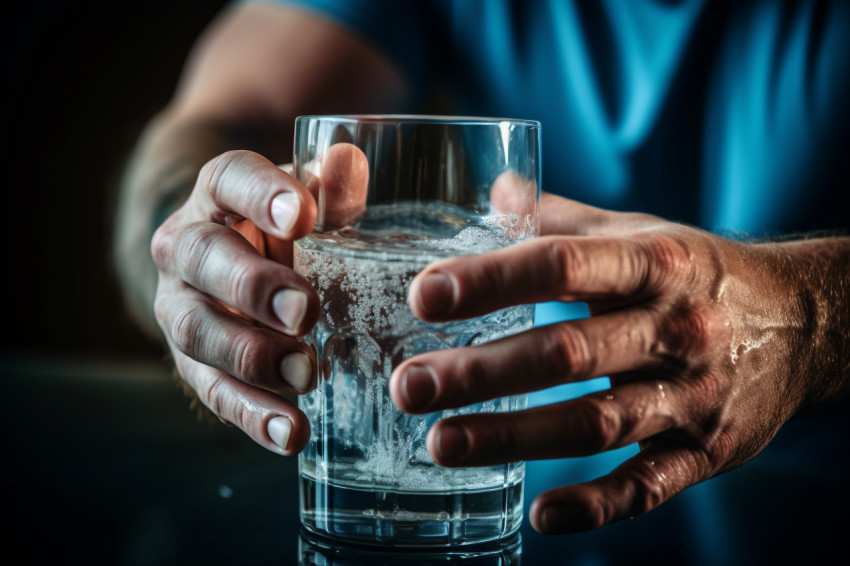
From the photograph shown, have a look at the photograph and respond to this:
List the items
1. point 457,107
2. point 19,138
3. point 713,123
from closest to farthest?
1. point 713,123
2. point 457,107
3. point 19,138

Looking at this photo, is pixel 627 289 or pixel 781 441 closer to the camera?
pixel 627 289

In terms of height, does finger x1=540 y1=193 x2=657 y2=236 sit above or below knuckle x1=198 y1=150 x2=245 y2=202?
below

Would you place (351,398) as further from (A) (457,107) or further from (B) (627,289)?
(A) (457,107)

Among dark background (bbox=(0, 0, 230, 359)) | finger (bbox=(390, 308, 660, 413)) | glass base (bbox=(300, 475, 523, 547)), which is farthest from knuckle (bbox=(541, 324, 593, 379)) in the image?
dark background (bbox=(0, 0, 230, 359))

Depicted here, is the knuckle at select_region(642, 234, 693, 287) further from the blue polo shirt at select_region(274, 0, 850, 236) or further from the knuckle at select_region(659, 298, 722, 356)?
the blue polo shirt at select_region(274, 0, 850, 236)

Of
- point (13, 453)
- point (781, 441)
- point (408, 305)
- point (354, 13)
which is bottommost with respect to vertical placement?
point (781, 441)

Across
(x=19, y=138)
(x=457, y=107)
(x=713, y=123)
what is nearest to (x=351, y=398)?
(x=713, y=123)
